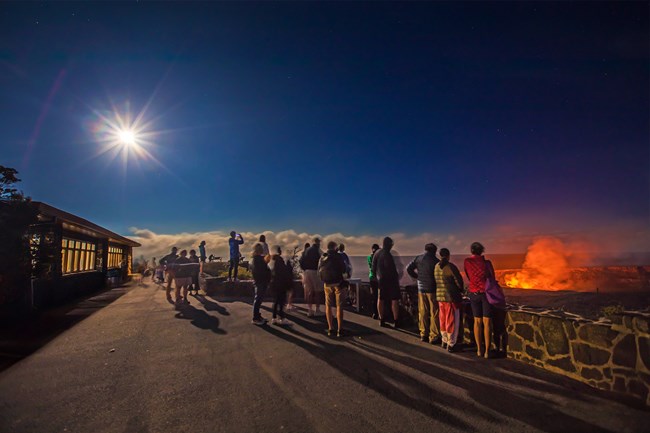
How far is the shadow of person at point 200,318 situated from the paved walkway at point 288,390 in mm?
1040

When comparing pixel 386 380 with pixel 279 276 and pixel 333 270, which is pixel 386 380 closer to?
pixel 333 270

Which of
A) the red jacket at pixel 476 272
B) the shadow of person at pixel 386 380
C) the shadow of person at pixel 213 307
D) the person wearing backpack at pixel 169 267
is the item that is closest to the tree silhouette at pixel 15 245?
the person wearing backpack at pixel 169 267

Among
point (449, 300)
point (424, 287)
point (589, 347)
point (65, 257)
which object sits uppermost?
point (65, 257)

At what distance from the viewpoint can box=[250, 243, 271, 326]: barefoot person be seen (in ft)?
25.0

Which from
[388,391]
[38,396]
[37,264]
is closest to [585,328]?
[388,391]

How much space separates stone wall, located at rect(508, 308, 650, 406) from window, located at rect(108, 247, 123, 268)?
2738 centimetres

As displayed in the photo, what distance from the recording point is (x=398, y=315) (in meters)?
7.44

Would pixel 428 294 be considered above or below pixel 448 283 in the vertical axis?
below

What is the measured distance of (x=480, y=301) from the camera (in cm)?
519

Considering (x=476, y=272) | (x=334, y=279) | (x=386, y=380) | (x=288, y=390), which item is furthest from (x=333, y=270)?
(x=288, y=390)

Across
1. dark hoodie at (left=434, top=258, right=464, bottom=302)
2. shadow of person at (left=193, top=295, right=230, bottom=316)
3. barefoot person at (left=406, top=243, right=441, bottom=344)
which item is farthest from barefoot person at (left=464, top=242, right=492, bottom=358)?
shadow of person at (left=193, top=295, right=230, bottom=316)

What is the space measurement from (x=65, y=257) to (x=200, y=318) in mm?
10542

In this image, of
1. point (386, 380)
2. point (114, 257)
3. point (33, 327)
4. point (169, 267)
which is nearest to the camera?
point (386, 380)

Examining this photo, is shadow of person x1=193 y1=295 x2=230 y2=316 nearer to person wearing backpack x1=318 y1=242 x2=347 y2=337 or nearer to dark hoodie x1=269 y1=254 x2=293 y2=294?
dark hoodie x1=269 y1=254 x2=293 y2=294
